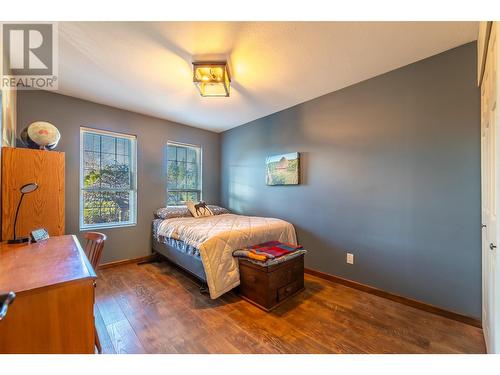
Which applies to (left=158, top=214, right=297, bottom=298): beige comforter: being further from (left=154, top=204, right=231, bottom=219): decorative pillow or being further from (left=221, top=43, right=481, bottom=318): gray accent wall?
(left=221, top=43, right=481, bottom=318): gray accent wall

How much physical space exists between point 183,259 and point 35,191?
5.18 ft

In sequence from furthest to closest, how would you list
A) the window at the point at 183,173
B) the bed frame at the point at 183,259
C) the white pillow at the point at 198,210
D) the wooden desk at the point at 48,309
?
the window at the point at 183,173, the white pillow at the point at 198,210, the bed frame at the point at 183,259, the wooden desk at the point at 48,309

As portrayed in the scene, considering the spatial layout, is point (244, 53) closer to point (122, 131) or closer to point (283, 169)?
point (283, 169)

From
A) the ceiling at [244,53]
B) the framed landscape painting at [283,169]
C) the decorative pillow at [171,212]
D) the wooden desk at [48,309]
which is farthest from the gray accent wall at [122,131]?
the wooden desk at [48,309]

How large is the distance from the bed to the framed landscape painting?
689 mm

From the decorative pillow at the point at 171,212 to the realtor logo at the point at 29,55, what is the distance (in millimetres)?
2114

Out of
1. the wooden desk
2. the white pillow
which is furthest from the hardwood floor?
the white pillow

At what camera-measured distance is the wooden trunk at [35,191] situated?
1746 mm

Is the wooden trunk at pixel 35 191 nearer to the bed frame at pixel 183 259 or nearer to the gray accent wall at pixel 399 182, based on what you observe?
the bed frame at pixel 183 259

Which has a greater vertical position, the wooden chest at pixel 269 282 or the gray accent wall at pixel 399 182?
the gray accent wall at pixel 399 182

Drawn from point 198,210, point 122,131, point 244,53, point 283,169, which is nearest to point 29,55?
point 122,131
